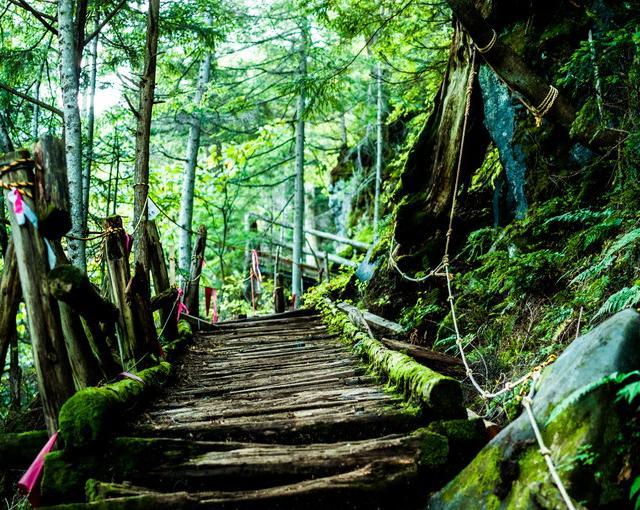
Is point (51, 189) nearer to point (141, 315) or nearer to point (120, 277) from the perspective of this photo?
point (120, 277)

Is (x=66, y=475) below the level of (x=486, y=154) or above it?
below

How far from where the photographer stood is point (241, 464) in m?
2.79

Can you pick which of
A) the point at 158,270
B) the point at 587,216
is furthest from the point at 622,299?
the point at 158,270

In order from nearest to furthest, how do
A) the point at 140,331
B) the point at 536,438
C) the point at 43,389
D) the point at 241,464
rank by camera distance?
1. the point at 536,438
2. the point at 241,464
3. the point at 43,389
4. the point at 140,331

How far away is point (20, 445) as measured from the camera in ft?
11.2

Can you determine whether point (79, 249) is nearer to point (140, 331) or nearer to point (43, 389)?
point (140, 331)

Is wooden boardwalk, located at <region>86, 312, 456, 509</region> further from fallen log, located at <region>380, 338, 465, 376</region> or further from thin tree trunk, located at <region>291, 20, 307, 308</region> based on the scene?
thin tree trunk, located at <region>291, 20, 307, 308</region>

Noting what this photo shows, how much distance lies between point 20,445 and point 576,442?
3424 millimetres

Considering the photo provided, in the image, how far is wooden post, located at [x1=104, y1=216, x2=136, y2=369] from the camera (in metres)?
4.38

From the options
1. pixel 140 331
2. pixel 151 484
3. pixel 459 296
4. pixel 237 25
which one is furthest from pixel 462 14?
pixel 237 25

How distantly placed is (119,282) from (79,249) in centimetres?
238

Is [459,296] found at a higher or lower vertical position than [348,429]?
higher

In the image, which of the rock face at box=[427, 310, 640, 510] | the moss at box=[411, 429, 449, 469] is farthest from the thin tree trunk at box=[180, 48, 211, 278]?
the rock face at box=[427, 310, 640, 510]

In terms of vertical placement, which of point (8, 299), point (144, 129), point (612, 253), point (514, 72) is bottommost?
point (612, 253)
